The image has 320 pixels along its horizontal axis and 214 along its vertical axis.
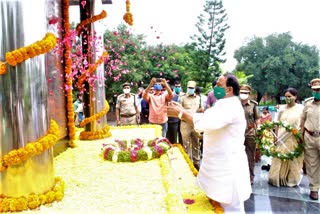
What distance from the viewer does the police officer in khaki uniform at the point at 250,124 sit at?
6.57 metres

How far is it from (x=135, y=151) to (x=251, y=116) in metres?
2.57

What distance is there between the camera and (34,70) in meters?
3.42

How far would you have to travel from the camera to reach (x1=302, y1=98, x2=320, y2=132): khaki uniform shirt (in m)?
5.94

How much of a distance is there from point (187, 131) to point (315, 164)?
277 cm

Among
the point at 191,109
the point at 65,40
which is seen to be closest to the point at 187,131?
the point at 191,109

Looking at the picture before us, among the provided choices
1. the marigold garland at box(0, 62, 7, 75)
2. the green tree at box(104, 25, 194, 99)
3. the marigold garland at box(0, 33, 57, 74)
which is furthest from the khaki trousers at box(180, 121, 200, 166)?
the green tree at box(104, 25, 194, 99)

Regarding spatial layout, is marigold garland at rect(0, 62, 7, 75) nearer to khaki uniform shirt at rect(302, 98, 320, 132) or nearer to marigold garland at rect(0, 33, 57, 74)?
marigold garland at rect(0, 33, 57, 74)

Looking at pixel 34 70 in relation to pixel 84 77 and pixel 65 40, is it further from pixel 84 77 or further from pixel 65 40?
pixel 84 77

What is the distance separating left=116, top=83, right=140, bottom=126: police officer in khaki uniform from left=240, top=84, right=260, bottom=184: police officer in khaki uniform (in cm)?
329

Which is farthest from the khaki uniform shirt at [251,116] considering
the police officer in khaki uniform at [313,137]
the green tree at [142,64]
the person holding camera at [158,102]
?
the green tree at [142,64]

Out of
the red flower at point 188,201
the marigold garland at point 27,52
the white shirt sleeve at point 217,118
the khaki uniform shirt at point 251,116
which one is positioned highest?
the marigold garland at point 27,52

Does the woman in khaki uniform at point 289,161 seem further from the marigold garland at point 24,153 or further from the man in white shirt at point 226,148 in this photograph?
the marigold garland at point 24,153

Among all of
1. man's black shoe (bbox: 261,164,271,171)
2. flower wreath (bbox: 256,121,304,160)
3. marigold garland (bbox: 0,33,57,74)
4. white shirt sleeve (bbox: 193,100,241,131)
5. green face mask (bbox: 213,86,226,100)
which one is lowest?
man's black shoe (bbox: 261,164,271,171)

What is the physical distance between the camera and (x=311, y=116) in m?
5.98
